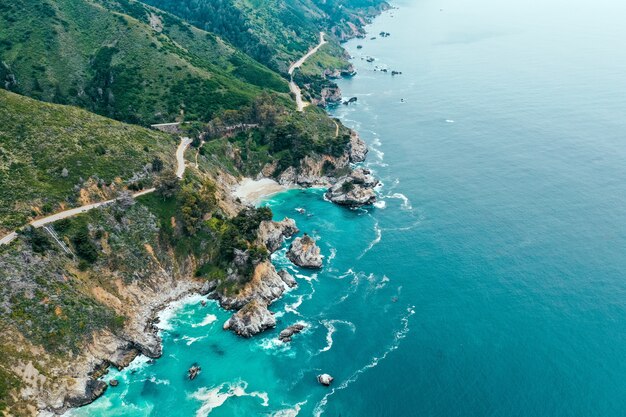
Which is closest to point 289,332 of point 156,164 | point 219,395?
point 219,395

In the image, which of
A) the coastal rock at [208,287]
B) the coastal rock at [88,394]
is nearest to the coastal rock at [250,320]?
the coastal rock at [208,287]

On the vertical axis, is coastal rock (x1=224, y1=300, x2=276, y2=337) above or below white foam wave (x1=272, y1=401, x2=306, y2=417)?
above

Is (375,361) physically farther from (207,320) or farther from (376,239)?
(376,239)

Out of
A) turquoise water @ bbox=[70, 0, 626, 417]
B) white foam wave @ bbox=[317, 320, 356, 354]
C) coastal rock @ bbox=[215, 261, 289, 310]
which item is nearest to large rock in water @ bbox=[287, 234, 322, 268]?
turquoise water @ bbox=[70, 0, 626, 417]

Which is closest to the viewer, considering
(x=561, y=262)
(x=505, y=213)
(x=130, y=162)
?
(x=561, y=262)

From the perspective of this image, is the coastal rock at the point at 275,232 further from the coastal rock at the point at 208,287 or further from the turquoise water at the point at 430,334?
the coastal rock at the point at 208,287

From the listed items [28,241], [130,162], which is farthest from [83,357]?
[130,162]

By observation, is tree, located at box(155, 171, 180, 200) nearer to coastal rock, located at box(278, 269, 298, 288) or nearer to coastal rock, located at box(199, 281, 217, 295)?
coastal rock, located at box(199, 281, 217, 295)

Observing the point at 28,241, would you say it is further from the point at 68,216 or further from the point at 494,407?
the point at 494,407
